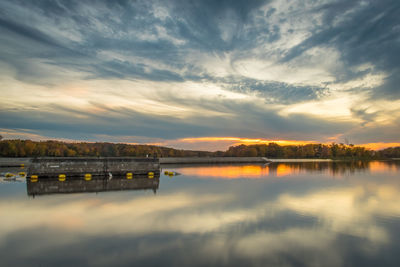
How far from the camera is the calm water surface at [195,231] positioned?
1179 cm

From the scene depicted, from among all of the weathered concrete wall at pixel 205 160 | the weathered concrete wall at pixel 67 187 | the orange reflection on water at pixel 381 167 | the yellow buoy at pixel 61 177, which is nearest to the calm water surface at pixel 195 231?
the weathered concrete wall at pixel 67 187

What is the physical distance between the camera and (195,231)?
15797 millimetres

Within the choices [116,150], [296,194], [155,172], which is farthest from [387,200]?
[116,150]

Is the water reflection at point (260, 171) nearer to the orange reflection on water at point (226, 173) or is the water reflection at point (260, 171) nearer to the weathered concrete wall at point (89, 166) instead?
the orange reflection on water at point (226, 173)

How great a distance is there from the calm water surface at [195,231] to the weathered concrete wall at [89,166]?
1182 cm

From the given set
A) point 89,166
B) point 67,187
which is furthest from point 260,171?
point 67,187

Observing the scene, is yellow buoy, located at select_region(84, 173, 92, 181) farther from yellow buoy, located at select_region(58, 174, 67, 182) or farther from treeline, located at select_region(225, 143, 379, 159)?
treeline, located at select_region(225, 143, 379, 159)

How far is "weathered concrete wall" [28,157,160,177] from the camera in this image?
38594 mm

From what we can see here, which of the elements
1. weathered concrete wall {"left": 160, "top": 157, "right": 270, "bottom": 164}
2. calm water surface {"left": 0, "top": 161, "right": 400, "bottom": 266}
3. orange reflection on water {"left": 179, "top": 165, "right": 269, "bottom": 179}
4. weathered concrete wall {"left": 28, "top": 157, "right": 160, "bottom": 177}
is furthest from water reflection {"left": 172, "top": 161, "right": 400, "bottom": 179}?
calm water surface {"left": 0, "top": 161, "right": 400, "bottom": 266}

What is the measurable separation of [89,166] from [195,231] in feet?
102

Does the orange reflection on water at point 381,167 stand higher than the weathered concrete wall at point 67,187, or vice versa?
the weathered concrete wall at point 67,187

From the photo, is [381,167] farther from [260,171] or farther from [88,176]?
[88,176]

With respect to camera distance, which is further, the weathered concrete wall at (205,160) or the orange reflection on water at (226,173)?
the weathered concrete wall at (205,160)

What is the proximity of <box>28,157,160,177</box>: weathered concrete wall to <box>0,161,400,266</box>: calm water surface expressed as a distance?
11820 mm
